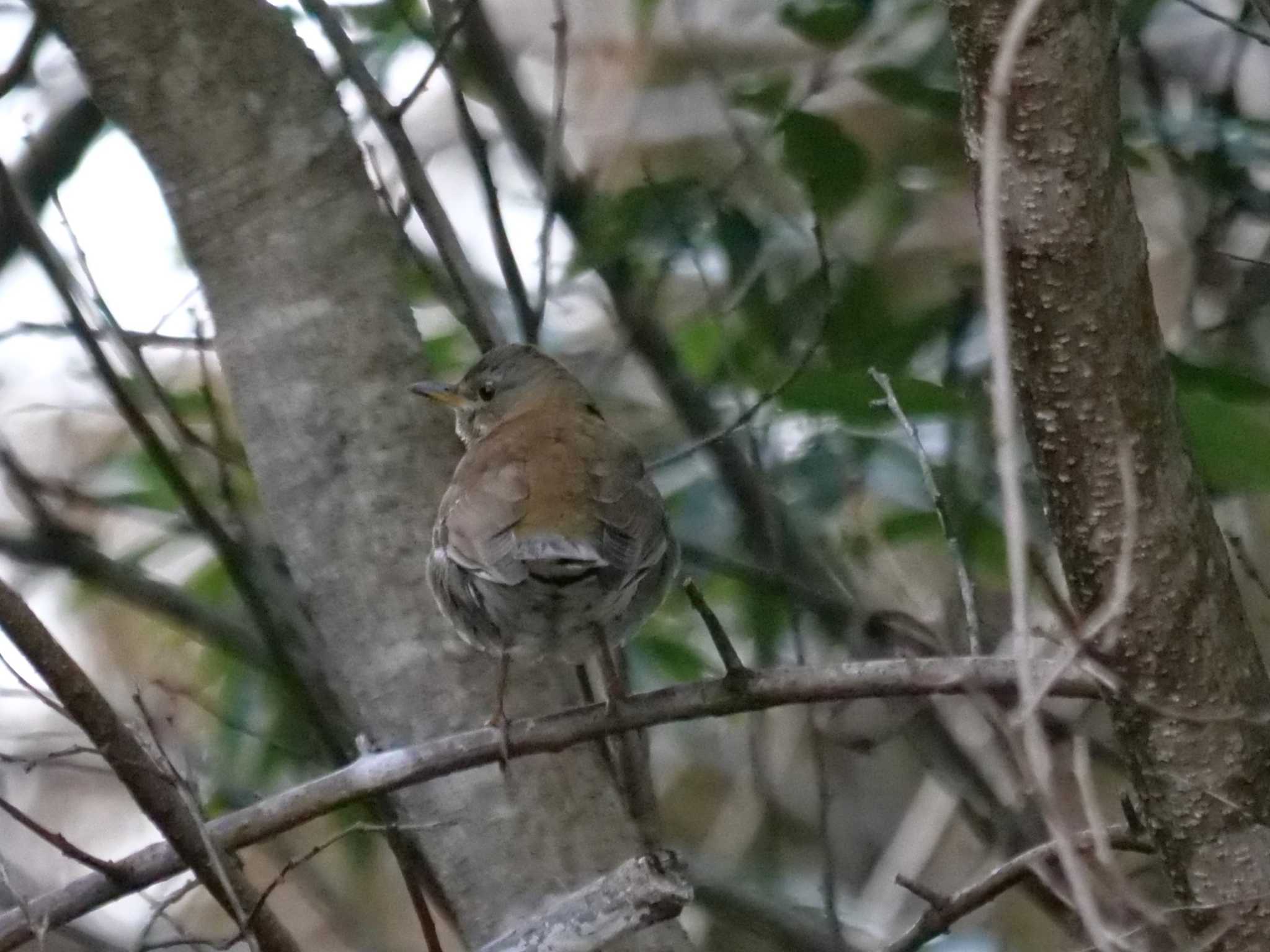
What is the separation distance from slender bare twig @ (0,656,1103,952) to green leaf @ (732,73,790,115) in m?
1.53

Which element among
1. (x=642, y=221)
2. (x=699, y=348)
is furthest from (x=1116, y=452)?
(x=699, y=348)

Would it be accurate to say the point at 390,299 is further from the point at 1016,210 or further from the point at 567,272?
the point at 1016,210

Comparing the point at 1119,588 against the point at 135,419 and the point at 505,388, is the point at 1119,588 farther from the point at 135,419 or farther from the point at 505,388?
the point at 505,388

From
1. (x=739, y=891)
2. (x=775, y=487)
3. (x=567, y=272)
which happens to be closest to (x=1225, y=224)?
(x=775, y=487)

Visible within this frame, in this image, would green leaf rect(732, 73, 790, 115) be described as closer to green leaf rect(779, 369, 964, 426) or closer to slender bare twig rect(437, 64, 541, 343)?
slender bare twig rect(437, 64, 541, 343)

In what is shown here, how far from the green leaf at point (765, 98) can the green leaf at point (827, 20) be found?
0.13m

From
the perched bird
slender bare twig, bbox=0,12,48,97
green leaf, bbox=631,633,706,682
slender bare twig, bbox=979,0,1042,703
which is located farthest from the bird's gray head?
slender bare twig, bbox=979,0,1042,703

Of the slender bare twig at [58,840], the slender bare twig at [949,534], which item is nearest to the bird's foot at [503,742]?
the slender bare twig at [58,840]

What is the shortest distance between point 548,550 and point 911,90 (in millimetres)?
1180

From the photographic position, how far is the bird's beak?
3.25m

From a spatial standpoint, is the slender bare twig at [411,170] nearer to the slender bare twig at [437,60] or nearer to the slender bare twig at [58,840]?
the slender bare twig at [437,60]

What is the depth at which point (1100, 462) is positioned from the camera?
2.07 m

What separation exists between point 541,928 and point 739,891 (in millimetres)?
1560

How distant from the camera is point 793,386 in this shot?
2.92 m
